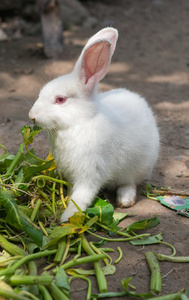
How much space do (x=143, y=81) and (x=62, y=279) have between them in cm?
398

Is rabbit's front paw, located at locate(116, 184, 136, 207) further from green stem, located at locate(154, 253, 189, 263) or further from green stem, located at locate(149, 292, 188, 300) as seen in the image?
green stem, located at locate(149, 292, 188, 300)

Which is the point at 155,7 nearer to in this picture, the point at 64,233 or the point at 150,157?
the point at 150,157

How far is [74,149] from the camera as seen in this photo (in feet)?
8.47

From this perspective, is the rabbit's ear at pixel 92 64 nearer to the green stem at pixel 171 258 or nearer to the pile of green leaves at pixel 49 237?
the pile of green leaves at pixel 49 237

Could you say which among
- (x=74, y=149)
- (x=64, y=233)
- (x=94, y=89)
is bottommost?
(x=64, y=233)

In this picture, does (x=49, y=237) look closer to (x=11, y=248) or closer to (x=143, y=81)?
(x=11, y=248)

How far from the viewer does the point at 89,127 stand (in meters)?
2.57

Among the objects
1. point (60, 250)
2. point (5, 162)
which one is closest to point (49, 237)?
point (60, 250)

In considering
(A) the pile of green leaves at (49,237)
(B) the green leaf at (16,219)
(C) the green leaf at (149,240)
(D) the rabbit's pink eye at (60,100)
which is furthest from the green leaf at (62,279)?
(D) the rabbit's pink eye at (60,100)

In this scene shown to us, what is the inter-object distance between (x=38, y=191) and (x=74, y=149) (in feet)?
1.44

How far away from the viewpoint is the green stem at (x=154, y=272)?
6.97ft

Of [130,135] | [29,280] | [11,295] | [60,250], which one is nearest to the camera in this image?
[11,295]

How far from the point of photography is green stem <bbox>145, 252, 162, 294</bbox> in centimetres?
212

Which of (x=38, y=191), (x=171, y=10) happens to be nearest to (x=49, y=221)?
(x=38, y=191)
